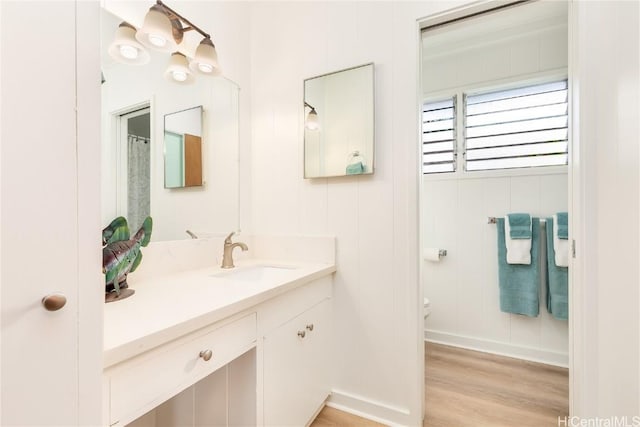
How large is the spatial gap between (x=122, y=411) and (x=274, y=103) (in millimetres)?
1625

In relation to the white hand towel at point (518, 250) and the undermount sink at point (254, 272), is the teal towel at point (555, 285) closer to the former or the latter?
the white hand towel at point (518, 250)

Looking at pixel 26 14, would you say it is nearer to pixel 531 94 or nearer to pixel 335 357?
pixel 335 357

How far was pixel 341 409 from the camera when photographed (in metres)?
1.59

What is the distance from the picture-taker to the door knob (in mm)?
407

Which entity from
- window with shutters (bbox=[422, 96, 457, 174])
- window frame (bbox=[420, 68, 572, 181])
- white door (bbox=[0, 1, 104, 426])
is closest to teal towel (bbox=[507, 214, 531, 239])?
window frame (bbox=[420, 68, 572, 181])

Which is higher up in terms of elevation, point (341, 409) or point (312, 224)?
point (312, 224)

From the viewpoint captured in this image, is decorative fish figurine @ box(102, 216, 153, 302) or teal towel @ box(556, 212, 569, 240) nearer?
decorative fish figurine @ box(102, 216, 153, 302)

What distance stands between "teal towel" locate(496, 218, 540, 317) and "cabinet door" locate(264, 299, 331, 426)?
1.47 meters

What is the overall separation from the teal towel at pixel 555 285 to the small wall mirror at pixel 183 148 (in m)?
2.38

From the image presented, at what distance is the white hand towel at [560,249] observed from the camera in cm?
197

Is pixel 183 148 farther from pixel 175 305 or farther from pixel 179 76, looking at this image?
pixel 175 305

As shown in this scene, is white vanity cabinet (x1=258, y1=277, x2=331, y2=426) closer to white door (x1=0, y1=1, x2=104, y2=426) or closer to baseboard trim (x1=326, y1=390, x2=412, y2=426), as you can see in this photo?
baseboard trim (x1=326, y1=390, x2=412, y2=426)

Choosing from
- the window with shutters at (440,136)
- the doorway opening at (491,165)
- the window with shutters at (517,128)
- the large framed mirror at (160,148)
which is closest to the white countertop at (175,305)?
the large framed mirror at (160,148)

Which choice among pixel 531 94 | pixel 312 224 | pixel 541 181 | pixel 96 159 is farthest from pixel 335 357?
pixel 531 94
